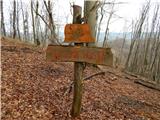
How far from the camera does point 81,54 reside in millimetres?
5426

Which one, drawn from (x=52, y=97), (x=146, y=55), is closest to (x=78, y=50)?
(x=52, y=97)

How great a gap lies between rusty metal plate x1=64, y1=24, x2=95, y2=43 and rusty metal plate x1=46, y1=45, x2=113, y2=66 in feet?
0.64

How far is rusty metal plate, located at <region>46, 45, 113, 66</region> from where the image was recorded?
5332mm

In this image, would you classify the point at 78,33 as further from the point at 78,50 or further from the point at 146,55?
the point at 146,55

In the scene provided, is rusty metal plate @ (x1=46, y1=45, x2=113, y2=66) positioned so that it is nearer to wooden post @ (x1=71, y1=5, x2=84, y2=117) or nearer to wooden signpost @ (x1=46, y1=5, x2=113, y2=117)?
wooden signpost @ (x1=46, y1=5, x2=113, y2=117)

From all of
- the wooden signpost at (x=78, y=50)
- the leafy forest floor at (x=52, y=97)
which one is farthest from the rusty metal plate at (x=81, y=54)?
the leafy forest floor at (x=52, y=97)

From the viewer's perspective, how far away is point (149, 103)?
29.0 feet

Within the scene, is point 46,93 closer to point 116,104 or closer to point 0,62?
point 116,104

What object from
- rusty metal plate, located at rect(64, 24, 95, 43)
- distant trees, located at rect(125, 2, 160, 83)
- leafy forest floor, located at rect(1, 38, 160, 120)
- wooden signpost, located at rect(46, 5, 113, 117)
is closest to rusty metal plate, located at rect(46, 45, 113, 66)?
wooden signpost, located at rect(46, 5, 113, 117)

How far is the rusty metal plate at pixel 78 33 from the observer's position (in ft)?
17.8

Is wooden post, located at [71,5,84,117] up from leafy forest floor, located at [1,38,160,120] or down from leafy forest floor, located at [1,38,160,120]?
up

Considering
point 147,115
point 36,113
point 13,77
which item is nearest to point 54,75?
point 13,77

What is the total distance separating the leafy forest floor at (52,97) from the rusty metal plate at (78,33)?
203cm

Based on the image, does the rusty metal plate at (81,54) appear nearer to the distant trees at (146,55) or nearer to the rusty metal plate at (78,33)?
the rusty metal plate at (78,33)
